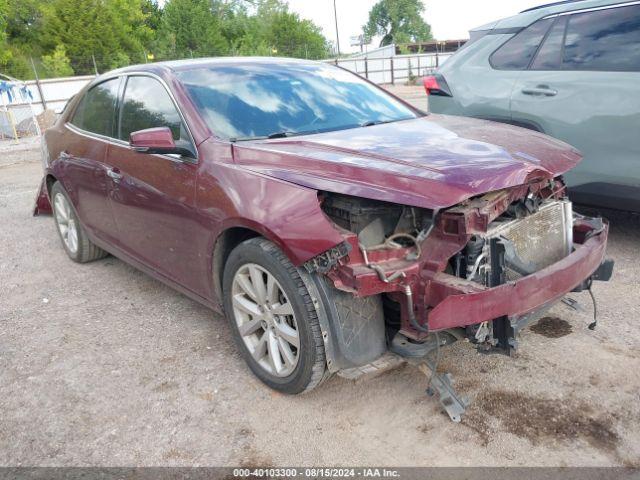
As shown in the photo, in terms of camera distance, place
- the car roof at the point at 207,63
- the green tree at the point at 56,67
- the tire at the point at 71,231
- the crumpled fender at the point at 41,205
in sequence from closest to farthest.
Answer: the car roof at the point at 207,63, the tire at the point at 71,231, the crumpled fender at the point at 41,205, the green tree at the point at 56,67

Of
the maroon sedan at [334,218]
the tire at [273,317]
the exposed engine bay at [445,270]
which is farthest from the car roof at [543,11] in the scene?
the tire at [273,317]

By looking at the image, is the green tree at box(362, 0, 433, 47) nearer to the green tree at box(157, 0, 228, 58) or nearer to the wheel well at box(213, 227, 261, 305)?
the green tree at box(157, 0, 228, 58)

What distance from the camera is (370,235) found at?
259 cm

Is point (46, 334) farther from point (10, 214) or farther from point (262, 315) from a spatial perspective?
point (10, 214)

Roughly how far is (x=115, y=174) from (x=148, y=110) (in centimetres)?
51

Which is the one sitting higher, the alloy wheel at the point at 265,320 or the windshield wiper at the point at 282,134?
the windshield wiper at the point at 282,134

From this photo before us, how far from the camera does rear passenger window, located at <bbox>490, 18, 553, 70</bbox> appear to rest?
4.66 meters

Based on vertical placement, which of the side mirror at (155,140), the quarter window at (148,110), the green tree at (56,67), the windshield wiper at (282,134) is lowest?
the windshield wiper at (282,134)

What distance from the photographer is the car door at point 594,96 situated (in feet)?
13.4

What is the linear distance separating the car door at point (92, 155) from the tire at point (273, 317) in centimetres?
159

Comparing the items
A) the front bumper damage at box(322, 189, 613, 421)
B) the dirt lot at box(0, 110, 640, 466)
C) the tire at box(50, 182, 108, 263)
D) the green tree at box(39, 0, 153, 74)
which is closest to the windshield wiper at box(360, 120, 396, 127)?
the front bumper damage at box(322, 189, 613, 421)

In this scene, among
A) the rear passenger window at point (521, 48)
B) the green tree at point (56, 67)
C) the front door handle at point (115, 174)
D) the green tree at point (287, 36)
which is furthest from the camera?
the green tree at point (287, 36)

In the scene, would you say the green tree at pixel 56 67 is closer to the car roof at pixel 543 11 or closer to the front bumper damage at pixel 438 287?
the car roof at pixel 543 11

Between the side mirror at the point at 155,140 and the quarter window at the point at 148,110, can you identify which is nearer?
the side mirror at the point at 155,140
